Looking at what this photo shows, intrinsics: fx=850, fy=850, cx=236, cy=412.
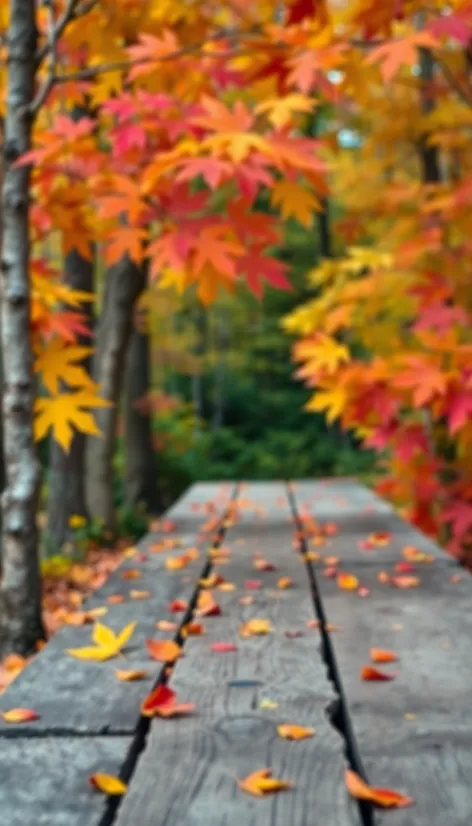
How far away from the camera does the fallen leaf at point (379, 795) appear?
3.31ft

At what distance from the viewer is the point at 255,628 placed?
6.10ft

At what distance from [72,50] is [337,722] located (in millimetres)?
2808

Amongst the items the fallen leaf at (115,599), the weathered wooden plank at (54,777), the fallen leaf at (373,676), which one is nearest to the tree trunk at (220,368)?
the fallen leaf at (115,599)

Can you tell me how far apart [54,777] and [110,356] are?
4.46 m

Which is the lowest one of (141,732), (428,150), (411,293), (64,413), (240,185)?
(141,732)

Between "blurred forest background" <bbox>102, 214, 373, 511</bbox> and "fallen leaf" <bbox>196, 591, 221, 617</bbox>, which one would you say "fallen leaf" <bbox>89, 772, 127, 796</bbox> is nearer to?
"fallen leaf" <bbox>196, 591, 221, 617</bbox>

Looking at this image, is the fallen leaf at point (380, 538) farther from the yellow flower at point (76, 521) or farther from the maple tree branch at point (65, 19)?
the yellow flower at point (76, 521)

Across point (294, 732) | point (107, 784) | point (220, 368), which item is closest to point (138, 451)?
point (294, 732)

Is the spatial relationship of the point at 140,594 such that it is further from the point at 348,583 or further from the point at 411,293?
the point at 411,293

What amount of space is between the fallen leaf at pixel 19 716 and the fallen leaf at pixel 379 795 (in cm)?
53

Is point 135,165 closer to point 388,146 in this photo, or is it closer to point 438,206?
point 438,206

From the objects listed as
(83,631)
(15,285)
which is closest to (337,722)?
(83,631)

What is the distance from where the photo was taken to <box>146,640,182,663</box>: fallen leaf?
165cm

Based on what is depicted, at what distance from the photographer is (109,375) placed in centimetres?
544
